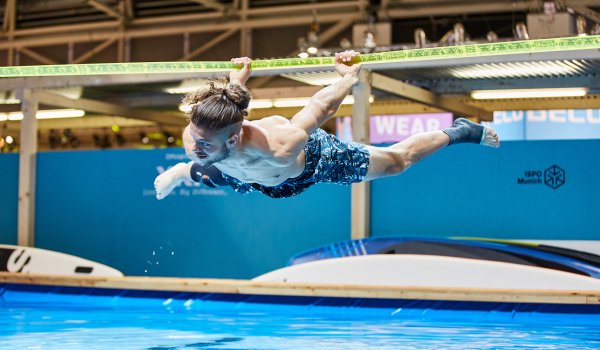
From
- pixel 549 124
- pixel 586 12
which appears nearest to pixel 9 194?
pixel 549 124

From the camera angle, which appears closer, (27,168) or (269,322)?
(269,322)

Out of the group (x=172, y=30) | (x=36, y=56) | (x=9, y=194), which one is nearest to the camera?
(x=9, y=194)

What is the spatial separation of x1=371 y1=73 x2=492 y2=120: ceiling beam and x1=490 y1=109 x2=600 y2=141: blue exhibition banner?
433 mm

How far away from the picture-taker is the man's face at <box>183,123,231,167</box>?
4008 millimetres

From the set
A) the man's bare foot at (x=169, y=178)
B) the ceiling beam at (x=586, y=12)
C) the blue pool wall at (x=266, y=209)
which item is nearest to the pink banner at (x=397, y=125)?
the ceiling beam at (x=586, y=12)

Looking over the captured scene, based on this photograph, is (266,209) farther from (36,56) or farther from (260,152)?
(36,56)

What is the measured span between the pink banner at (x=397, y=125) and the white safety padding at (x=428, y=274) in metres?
4.52

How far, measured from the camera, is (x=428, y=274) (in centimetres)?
736

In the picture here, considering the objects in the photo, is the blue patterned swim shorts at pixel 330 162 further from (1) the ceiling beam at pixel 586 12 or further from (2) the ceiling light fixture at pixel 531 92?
(1) the ceiling beam at pixel 586 12

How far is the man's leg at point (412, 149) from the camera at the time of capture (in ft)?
16.1

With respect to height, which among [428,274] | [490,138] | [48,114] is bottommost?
[428,274]

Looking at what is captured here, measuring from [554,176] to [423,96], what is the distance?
1929 millimetres

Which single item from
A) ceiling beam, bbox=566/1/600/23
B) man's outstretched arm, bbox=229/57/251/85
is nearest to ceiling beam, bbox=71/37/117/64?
ceiling beam, bbox=566/1/600/23

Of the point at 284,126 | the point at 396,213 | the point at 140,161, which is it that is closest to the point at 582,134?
the point at 396,213
